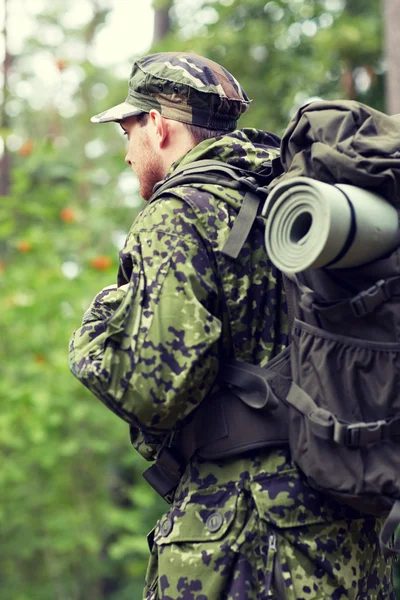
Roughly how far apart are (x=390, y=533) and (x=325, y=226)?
805 millimetres

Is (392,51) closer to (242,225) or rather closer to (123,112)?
(123,112)

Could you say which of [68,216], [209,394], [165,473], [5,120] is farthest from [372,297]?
[5,120]

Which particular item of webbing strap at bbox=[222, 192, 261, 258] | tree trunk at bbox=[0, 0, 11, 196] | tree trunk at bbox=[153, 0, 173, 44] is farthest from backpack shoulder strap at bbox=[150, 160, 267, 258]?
tree trunk at bbox=[0, 0, 11, 196]

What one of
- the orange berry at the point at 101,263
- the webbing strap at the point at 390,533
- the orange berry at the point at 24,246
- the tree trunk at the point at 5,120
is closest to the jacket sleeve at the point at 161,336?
the webbing strap at the point at 390,533

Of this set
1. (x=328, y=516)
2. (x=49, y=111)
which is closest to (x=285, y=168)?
(x=328, y=516)

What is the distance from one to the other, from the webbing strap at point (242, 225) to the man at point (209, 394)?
23 mm

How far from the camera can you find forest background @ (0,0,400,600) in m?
7.54

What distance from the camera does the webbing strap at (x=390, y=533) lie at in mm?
2229

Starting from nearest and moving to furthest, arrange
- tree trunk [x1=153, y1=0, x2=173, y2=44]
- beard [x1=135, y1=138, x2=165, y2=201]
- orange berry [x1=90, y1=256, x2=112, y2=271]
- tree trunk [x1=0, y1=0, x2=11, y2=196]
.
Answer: beard [x1=135, y1=138, x2=165, y2=201] → orange berry [x1=90, y1=256, x2=112, y2=271] → tree trunk [x1=153, y1=0, x2=173, y2=44] → tree trunk [x1=0, y1=0, x2=11, y2=196]

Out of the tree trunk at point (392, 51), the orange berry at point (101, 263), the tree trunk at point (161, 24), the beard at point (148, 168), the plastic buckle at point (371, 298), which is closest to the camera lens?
the plastic buckle at point (371, 298)

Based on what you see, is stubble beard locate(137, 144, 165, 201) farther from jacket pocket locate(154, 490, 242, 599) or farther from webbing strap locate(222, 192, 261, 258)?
jacket pocket locate(154, 490, 242, 599)

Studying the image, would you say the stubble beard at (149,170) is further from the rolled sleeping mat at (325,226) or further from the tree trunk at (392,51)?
the tree trunk at (392,51)

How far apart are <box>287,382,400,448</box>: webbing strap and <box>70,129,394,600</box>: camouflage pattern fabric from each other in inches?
9.2

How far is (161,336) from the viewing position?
7.74 feet
